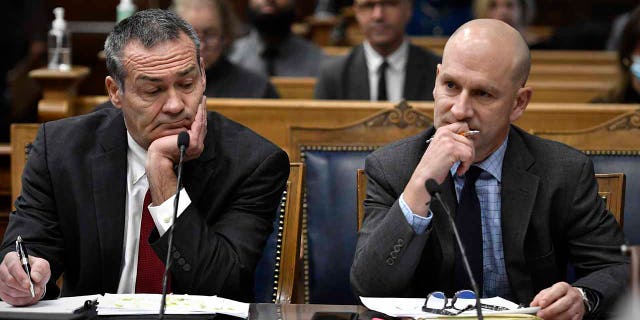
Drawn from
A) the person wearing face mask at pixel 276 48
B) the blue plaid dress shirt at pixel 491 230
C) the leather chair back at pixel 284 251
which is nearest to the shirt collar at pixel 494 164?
the blue plaid dress shirt at pixel 491 230

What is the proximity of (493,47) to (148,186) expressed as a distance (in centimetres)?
103

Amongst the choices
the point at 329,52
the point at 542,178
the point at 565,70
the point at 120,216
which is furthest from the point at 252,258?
the point at 329,52

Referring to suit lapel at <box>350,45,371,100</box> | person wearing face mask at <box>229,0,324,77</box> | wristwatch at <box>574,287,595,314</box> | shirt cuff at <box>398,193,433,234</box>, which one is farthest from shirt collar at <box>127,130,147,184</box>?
person wearing face mask at <box>229,0,324,77</box>

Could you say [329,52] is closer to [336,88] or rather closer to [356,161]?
[336,88]

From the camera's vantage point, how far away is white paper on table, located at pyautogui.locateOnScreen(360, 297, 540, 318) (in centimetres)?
233

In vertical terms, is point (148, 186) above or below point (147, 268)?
above

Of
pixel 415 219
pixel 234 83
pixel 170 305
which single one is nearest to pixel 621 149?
pixel 415 219

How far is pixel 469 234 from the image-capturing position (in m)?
2.85

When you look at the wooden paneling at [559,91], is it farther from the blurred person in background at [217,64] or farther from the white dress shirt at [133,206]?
the white dress shirt at [133,206]

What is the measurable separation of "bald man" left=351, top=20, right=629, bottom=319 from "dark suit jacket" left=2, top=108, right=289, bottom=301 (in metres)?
0.31

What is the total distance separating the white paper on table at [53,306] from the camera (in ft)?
7.80

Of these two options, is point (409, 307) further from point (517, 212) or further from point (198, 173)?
point (198, 173)

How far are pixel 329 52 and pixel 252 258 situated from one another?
479 centimetres

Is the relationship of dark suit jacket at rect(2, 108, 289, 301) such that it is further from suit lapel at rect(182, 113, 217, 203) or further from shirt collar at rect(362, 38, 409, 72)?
shirt collar at rect(362, 38, 409, 72)
